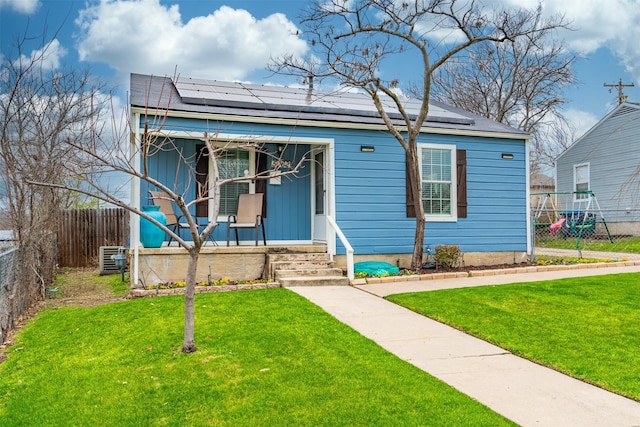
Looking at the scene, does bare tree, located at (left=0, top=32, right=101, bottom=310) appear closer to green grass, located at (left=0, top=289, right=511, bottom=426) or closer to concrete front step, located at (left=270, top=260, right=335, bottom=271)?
green grass, located at (left=0, top=289, right=511, bottom=426)

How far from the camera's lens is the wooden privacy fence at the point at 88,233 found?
12320 millimetres

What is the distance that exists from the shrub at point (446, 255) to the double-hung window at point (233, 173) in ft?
11.8

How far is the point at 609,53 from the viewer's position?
1877 cm

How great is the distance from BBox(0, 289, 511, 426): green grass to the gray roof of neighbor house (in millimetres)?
4166

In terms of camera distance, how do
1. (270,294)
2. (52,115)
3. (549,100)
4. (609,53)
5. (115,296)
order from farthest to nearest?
1. (549,100)
2. (609,53)
3. (52,115)
4. (115,296)
5. (270,294)

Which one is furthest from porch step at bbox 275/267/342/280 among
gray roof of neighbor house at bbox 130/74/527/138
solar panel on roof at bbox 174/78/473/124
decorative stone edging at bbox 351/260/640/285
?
solar panel on roof at bbox 174/78/473/124

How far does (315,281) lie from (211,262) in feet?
5.82

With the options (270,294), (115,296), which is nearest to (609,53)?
(270,294)

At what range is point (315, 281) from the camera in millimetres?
7535

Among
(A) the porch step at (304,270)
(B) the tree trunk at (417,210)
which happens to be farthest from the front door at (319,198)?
(B) the tree trunk at (417,210)

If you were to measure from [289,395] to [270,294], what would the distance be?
342cm

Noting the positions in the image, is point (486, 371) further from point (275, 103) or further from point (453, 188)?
point (275, 103)

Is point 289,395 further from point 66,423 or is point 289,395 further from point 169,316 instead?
point 169,316

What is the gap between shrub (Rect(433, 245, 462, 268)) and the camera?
881 centimetres
